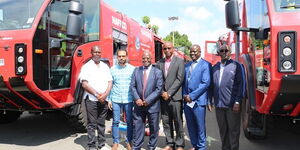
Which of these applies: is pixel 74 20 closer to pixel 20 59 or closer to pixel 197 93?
pixel 20 59

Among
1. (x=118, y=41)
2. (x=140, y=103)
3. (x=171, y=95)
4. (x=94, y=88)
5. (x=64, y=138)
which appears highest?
(x=118, y=41)

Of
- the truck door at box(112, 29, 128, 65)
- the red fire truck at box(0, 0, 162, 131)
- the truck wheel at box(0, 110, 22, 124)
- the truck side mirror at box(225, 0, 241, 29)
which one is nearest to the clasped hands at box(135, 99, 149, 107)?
the red fire truck at box(0, 0, 162, 131)

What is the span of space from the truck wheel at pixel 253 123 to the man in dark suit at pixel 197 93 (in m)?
0.92

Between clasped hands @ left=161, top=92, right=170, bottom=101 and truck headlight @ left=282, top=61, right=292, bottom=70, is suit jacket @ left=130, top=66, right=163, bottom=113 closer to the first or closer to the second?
clasped hands @ left=161, top=92, right=170, bottom=101

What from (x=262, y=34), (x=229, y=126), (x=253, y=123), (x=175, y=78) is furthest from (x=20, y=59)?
(x=253, y=123)

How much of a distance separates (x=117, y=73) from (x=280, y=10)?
102 inches

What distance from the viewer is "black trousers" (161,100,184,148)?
4.52 m

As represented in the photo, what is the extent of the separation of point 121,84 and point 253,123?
2.31 m

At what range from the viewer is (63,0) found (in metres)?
4.94

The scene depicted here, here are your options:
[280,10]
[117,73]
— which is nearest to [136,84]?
[117,73]

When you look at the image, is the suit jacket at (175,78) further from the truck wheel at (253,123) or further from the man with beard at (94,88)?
the truck wheel at (253,123)

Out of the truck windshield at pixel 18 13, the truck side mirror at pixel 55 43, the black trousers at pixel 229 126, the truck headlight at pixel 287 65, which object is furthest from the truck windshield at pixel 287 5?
the truck windshield at pixel 18 13

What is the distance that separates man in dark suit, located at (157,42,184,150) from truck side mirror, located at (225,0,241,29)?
101 centimetres

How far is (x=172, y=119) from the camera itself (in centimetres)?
466
